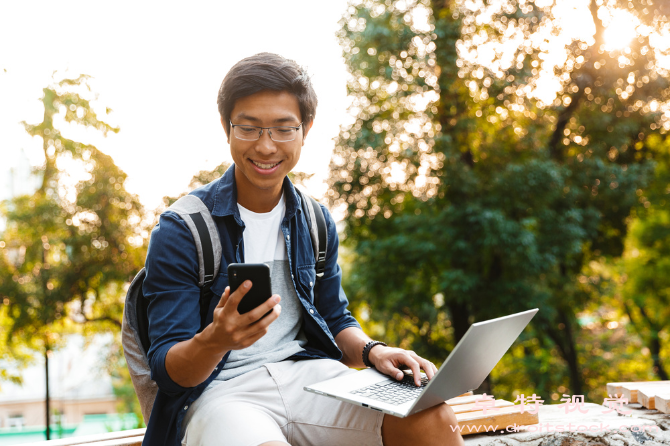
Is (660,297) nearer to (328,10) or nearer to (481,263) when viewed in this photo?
(481,263)

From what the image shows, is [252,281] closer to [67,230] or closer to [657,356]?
[67,230]

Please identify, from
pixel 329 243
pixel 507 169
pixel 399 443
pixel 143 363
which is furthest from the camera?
pixel 507 169

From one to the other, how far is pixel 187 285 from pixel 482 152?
6.19 metres

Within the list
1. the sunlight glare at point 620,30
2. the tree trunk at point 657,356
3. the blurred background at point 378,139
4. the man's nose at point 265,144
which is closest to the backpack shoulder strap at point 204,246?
the man's nose at point 265,144

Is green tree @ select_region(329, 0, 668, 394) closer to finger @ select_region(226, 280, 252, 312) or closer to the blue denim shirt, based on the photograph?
the blue denim shirt

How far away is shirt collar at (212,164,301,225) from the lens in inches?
59.4

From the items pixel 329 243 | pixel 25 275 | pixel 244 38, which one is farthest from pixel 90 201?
pixel 329 243

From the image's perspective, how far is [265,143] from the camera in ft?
4.95

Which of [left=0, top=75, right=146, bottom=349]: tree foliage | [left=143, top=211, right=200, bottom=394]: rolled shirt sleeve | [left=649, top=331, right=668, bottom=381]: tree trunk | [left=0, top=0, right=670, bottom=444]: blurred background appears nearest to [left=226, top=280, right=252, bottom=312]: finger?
[left=143, top=211, right=200, bottom=394]: rolled shirt sleeve

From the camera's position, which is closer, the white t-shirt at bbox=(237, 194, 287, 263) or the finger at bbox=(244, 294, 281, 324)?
the finger at bbox=(244, 294, 281, 324)

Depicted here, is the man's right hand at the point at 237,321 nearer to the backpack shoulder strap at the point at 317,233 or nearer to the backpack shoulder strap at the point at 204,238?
the backpack shoulder strap at the point at 204,238

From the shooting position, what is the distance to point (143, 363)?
145cm

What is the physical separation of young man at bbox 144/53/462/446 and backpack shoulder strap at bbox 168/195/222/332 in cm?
2

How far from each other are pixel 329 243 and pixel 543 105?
645cm
